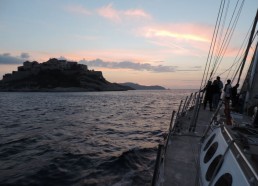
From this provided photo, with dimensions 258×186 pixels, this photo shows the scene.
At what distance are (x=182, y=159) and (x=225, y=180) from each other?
352 cm

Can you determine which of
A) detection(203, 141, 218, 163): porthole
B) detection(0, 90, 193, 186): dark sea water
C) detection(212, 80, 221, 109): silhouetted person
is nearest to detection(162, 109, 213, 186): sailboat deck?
detection(203, 141, 218, 163): porthole

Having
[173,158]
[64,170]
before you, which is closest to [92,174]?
[64,170]

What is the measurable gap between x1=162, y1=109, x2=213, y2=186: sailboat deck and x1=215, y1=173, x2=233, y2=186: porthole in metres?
1.75

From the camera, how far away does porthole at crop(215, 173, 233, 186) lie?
4.28 metres

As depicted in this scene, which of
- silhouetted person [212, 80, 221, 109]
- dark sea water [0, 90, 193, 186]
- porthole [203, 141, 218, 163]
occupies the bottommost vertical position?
dark sea water [0, 90, 193, 186]

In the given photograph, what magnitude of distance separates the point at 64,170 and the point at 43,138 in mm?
7567

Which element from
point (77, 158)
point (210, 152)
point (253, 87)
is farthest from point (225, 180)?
point (77, 158)

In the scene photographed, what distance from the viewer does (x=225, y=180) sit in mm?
4445

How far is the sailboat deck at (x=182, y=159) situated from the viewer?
6.55m

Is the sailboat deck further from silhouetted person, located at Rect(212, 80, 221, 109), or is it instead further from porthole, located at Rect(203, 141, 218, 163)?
silhouetted person, located at Rect(212, 80, 221, 109)

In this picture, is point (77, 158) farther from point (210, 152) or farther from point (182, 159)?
point (210, 152)

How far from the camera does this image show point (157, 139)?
18734 millimetres

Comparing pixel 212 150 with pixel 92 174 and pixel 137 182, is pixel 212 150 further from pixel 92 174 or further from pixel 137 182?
pixel 92 174

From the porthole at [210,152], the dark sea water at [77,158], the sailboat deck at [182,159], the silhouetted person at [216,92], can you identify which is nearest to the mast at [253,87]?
the sailboat deck at [182,159]
